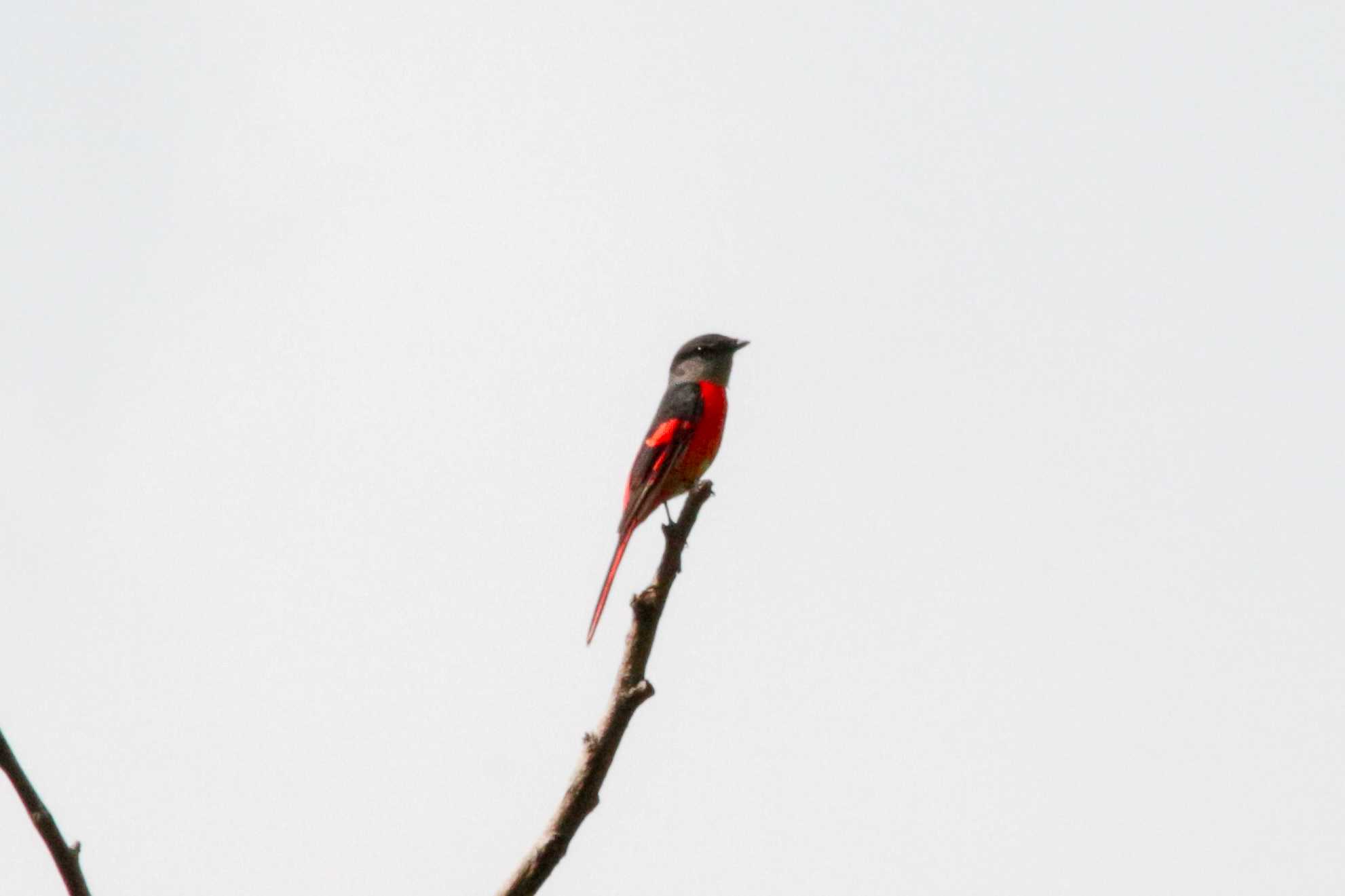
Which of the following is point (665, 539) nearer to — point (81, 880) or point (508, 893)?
point (508, 893)

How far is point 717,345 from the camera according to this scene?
9617 mm

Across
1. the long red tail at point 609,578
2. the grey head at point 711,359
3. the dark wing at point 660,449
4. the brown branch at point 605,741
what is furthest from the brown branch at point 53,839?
the grey head at point 711,359

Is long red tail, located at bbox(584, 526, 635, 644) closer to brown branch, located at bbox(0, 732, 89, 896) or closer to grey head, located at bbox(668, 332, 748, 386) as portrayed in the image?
grey head, located at bbox(668, 332, 748, 386)

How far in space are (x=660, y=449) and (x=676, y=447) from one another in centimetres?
10

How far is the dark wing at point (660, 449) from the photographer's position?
792cm

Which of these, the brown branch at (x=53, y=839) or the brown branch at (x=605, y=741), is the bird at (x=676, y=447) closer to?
the brown branch at (x=605, y=741)

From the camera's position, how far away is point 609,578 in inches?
264

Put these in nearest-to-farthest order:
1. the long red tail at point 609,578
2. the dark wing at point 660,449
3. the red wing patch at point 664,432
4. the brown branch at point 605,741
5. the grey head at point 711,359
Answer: the brown branch at point 605,741
the long red tail at point 609,578
the dark wing at point 660,449
the red wing patch at point 664,432
the grey head at point 711,359

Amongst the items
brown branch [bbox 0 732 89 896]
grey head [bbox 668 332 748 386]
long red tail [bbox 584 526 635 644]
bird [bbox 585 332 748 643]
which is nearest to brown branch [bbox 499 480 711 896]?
brown branch [bbox 0 732 89 896]

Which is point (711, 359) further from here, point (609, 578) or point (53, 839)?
point (53, 839)

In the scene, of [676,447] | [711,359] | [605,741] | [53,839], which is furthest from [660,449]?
[53,839]

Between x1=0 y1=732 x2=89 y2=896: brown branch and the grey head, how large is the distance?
719 centimetres

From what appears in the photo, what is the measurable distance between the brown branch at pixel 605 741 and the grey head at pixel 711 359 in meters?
5.28

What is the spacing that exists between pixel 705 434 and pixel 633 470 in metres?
0.57
